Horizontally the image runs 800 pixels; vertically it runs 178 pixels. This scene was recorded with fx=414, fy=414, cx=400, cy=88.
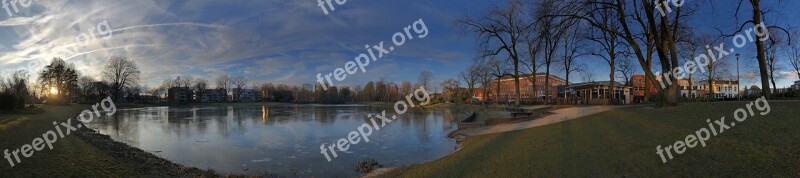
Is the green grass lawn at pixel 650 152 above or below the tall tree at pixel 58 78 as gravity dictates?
below

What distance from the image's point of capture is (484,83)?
265 feet

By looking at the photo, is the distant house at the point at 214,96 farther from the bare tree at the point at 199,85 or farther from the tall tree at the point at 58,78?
the tall tree at the point at 58,78

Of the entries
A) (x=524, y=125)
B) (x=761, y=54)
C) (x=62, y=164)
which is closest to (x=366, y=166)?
(x=62, y=164)

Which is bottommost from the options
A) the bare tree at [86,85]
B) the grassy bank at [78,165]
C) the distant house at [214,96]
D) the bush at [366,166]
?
the bush at [366,166]

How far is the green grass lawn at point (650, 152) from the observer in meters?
7.02

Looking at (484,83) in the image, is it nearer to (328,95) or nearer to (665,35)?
(665,35)

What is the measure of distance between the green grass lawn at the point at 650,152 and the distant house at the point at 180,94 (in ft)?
433

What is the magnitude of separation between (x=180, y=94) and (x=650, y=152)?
481 ft

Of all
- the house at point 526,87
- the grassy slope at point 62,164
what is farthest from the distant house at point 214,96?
the grassy slope at point 62,164

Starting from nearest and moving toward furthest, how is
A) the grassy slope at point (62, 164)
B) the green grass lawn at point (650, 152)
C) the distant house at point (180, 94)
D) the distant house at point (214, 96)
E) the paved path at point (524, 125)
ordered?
the green grass lawn at point (650, 152) < the grassy slope at point (62, 164) < the paved path at point (524, 125) < the distant house at point (180, 94) < the distant house at point (214, 96)

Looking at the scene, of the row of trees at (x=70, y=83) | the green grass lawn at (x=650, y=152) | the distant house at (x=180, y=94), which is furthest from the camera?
the distant house at (x=180, y=94)

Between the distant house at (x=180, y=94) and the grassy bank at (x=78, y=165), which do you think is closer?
the grassy bank at (x=78, y=165)

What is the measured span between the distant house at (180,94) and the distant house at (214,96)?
5.58m

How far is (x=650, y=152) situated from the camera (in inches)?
334
